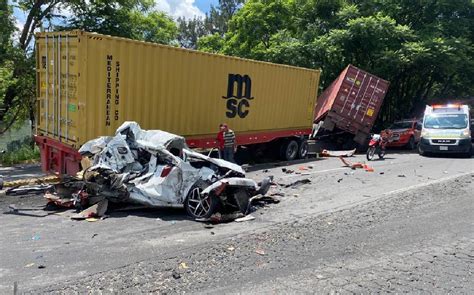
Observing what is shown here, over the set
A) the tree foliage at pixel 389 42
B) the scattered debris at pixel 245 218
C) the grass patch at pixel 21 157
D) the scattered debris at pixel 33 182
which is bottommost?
the grass patch at pixel 21 157

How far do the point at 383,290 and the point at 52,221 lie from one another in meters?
5.06

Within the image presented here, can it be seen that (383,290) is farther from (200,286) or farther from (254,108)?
(254,108)

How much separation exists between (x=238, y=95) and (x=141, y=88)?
3.72 m

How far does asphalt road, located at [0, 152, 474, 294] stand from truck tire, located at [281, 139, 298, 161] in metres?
7.12

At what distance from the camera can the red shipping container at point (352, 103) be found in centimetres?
1975

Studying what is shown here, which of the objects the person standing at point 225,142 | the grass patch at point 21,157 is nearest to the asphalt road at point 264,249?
the person standing at point 225,142

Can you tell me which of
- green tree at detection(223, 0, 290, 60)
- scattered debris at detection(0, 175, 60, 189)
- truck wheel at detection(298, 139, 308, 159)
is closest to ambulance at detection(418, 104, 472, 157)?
truck wheel at detection(298, 139, 308, 159)

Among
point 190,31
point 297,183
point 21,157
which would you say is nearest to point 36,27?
point 21,157

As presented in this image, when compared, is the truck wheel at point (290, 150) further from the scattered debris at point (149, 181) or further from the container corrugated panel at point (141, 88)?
the scattered debris at point (149, 181)

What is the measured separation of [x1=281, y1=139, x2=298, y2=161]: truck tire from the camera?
16.1 metres

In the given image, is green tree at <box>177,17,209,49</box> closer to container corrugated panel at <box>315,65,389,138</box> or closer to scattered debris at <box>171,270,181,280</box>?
container corrugated panel at <box>315,65,389,138</box>

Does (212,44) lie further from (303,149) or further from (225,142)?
(225,142)

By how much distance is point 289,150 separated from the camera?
16.3m

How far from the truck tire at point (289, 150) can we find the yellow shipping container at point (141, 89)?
1.39 m
